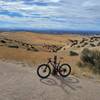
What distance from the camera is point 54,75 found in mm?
15477

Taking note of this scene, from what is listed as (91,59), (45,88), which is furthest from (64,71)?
(91,59)

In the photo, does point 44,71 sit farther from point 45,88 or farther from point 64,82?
point 45,88

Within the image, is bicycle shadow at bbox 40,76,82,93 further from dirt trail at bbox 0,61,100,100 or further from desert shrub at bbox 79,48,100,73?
desert shrub at bbox 79,48,100,73

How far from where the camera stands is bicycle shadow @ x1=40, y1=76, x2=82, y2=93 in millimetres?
12728

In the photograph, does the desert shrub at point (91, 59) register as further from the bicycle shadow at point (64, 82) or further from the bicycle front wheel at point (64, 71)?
the bicycle shadow at point (64, 82)

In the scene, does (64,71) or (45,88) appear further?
(64,71)

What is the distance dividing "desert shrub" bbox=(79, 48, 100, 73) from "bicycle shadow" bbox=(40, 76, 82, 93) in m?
3.23

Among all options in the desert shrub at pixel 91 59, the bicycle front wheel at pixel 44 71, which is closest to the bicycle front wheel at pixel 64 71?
the bicycle front wheel at pixel 44 71

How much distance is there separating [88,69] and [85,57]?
1.99m

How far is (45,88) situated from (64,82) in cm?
165

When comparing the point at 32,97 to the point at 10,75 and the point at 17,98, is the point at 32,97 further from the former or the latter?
the point at 10,75

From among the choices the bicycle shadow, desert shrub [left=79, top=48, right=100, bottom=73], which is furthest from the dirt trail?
desert shrub [left=79, top=48, right=100, bottom=73]

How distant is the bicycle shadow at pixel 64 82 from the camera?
501 inches

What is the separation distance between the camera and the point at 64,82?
13.9m
